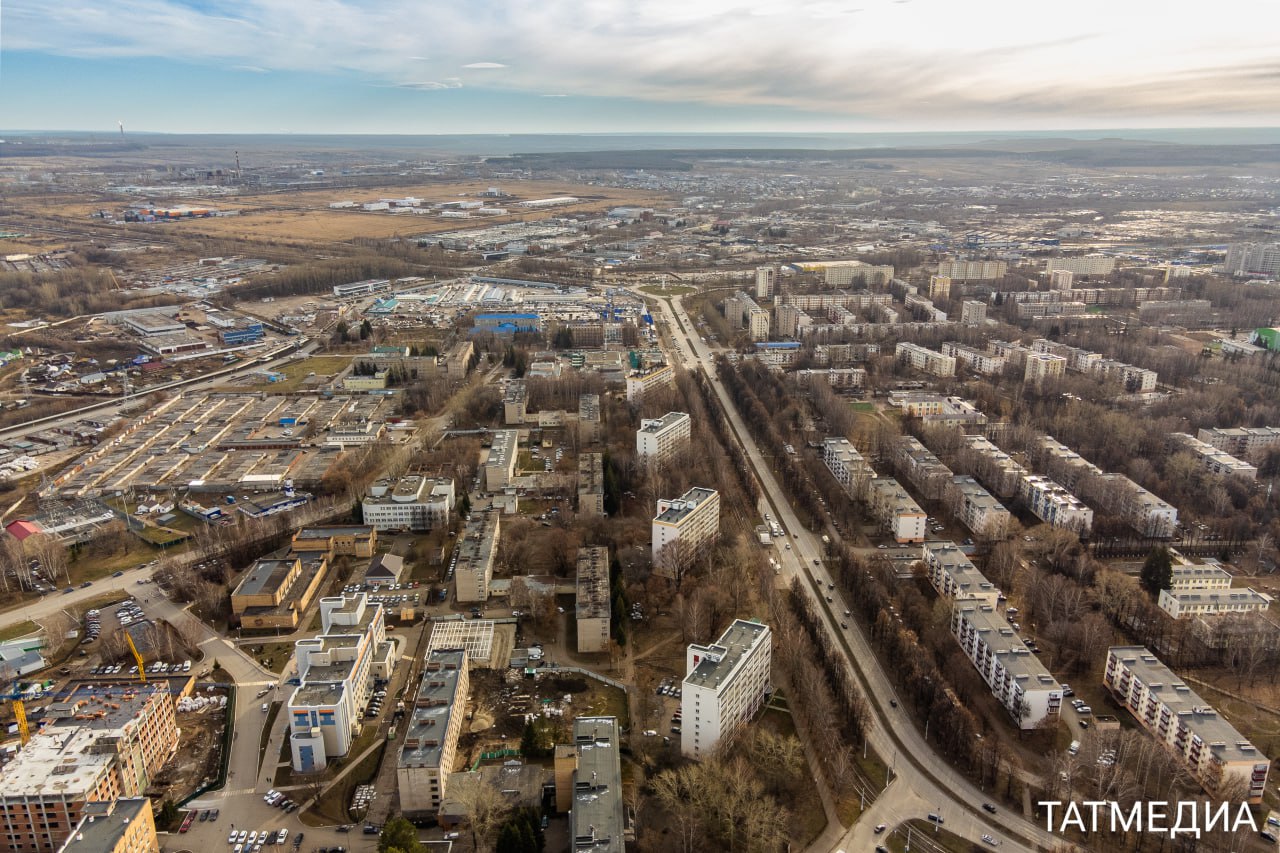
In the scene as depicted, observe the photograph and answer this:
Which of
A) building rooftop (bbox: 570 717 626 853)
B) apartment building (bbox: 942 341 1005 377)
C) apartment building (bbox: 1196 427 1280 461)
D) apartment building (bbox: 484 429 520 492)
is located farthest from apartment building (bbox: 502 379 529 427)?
apartment building (bbox: 1196 427 1280 461)

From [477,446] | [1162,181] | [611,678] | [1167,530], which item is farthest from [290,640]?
[1162,181]

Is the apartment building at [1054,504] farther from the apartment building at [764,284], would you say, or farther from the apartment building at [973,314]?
the apartment building at [764,284]

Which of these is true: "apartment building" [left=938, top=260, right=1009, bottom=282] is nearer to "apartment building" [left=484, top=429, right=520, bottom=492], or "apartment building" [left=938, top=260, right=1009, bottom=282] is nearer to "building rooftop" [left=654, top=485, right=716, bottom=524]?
"apartment building" [left=484, top=429, right=520, bottom=492]

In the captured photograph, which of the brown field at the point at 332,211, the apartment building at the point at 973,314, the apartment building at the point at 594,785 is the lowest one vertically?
the apartment building at the point at 594,785

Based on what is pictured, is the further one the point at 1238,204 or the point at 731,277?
the point at 1238,204

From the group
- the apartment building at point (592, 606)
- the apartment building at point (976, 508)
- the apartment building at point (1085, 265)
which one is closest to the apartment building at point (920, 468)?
the apartment building at point (976, 508)

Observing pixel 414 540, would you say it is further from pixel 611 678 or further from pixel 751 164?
pixel 751 164
